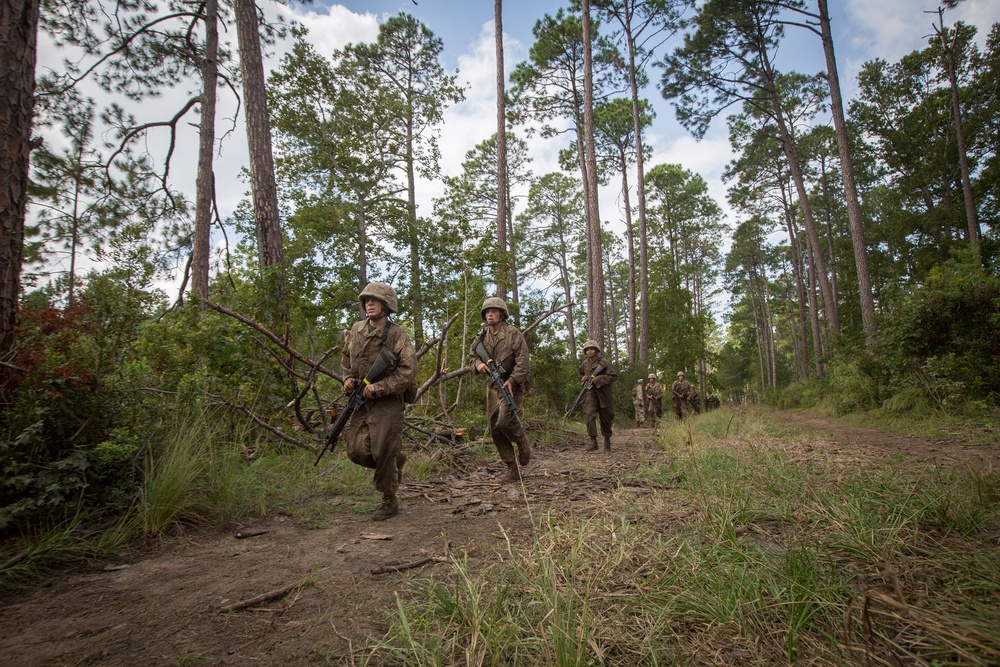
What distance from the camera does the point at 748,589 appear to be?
6.12 ft

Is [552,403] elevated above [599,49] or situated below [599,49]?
below

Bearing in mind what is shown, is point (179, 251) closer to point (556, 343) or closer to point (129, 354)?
point (129, 354)

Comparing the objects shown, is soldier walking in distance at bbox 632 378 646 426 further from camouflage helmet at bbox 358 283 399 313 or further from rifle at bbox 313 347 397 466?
rifle at bbox 313 347 397 466

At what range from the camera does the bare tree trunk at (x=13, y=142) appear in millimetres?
3393

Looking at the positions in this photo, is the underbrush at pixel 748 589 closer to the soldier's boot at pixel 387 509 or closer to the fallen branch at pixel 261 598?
the fallen branch at pixel 261 598

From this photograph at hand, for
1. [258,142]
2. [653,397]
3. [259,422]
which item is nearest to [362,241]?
[258,142]

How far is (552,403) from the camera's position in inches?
548

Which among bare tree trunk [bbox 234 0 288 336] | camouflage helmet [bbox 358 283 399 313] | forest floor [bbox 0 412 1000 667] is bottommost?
forest floor [bbox 0 412 1000 667]

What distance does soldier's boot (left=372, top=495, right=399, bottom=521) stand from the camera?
14.0 ft

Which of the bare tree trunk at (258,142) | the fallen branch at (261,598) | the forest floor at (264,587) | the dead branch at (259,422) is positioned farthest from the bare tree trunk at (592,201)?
the fallen branch at (261,598)

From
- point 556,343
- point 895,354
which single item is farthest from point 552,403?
point 895,354

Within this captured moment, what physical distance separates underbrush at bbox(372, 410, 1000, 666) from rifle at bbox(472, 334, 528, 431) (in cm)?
253

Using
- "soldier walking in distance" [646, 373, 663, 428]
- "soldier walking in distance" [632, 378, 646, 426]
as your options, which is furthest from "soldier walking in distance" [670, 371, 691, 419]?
"soldier walking in distance" [632, 378, 646, 426]

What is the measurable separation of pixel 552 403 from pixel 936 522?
11.6m
